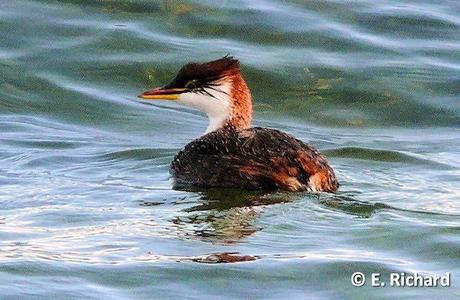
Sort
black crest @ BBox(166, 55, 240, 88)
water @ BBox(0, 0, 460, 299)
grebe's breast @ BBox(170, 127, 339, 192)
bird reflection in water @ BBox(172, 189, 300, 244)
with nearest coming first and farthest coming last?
water @ BBox(0, 0, 460, 299), bird reflection in water @ BBox(172, 189, 300, 244), grebe's breast @ BBox(170, 127, 339, 192), black crest @ BBox(166, 55, 240, 88)

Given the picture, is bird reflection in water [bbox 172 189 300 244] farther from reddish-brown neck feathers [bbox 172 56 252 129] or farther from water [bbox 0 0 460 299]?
reddish-brown neck feathers [bbox 172 56 252 129]

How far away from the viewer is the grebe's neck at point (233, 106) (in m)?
11.4

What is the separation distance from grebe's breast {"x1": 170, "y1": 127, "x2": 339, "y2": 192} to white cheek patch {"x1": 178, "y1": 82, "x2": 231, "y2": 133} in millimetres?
670

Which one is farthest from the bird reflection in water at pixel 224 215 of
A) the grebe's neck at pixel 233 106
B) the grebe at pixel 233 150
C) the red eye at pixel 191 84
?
the red eye at pixel 191 84

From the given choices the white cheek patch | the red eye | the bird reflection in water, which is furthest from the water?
the red eye

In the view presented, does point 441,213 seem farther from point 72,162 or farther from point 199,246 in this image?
point 72,162

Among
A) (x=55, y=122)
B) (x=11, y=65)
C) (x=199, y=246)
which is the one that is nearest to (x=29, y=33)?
(x=11, y=65)

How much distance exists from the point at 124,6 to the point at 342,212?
6.81 meters

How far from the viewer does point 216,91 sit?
37.4 ft

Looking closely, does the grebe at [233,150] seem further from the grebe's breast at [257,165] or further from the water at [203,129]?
the water at [203,129]

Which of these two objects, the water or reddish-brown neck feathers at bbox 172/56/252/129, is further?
reddish-brown neck feathers at bbox 172/56/252/129

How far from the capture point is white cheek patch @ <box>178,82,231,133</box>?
1140cm

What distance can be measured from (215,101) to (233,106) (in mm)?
148

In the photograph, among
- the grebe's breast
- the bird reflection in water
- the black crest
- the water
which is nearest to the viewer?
the water
